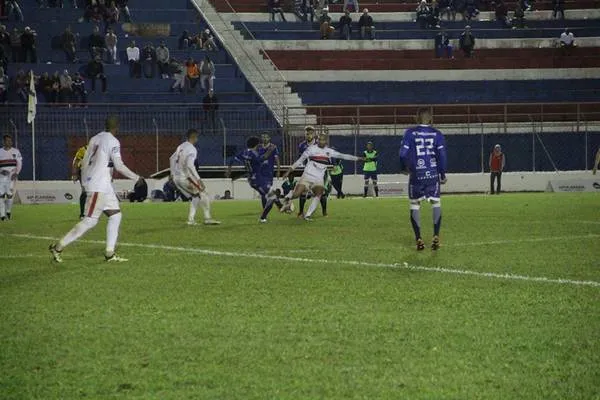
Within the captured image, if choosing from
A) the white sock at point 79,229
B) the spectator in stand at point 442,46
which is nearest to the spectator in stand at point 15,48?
the spectator in stand at point 442,46

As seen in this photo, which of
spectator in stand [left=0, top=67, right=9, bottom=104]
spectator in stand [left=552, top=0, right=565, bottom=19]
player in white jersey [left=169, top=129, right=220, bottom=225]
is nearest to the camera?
player in white jersey [left=169, top=129, right=220, bottom=225]

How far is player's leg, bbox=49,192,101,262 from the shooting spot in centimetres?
1586

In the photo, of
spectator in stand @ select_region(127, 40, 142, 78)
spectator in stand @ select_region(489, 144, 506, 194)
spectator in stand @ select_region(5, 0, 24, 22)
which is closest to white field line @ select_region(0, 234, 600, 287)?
spectator in stand @ select_region(489, 144, 506, 194)

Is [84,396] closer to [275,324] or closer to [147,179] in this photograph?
[275,324]

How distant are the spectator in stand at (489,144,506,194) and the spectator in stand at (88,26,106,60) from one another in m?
16.9

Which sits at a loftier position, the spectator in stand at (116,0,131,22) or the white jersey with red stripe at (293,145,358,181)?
the spectator in stand at (116,0,131,22)

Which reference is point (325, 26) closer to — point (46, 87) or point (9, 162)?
point (46, 87)

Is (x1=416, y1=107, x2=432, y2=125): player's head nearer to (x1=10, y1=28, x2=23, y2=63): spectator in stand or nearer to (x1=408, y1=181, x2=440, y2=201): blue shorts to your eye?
(x1=408, y1=181, x2=440, y2=201): blue shorts

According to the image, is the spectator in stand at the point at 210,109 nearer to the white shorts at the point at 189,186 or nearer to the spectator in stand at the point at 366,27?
the spectator in stand at the point at 366,27

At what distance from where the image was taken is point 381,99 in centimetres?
5206

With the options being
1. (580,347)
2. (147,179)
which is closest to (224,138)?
(147,179)

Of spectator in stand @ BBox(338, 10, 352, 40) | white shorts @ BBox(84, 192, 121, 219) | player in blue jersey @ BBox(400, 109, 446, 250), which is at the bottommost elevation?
white shorts @ BBox(84, 192, 121, 219)

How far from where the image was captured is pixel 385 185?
44.7 m

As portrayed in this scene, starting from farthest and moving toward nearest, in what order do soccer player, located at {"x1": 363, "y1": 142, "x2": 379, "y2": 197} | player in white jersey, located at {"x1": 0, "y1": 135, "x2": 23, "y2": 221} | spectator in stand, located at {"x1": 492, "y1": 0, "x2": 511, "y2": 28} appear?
spectator in stand, located at {"x1": 492, "y1": 0, "x2": 511, "y2": 28} < soccer player, located at {"x1": 363, "y1": 142, "x2": 379, "y2": 197} < player in white jersey, located at {"x1": 0, "y1": 135, "x2": 23, "y2": 221}
